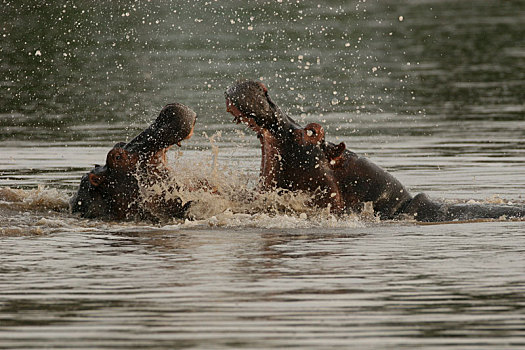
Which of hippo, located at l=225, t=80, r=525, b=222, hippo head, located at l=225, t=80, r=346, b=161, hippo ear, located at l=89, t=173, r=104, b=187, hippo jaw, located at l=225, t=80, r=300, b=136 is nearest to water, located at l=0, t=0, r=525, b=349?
hippo, located at l=225, t=80, r=525, b=222

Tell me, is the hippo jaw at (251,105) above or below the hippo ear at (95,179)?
above

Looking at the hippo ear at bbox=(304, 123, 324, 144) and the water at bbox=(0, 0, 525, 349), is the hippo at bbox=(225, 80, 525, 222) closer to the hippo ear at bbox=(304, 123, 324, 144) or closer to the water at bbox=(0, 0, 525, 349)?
the hippo ear at bbox=(304, 123, 324, 144)

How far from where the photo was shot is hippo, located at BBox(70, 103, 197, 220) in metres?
10.6

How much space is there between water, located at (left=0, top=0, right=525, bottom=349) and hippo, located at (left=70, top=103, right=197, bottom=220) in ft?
0.73

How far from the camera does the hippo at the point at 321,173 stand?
10.2 meters

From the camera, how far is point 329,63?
28656 millimetres

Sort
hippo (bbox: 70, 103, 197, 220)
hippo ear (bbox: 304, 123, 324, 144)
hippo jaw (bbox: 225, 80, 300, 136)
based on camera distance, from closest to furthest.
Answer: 1. hippo jaw (bbox: 225, 80, 300, 136)
2. hippo (bbox: 70, 103, 197, 220)
3. hippo ear (bbox: 304, 123, 324, 144)

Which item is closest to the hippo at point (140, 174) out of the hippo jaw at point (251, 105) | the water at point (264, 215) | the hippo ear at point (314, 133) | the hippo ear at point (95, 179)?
the hippo ear at point (95, 179)

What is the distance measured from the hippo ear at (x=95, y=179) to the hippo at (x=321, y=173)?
1.24 metres

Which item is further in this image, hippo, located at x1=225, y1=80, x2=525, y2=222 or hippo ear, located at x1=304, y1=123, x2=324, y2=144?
hippo ear, located at x1=304, y1=123, x2=324, y2=144

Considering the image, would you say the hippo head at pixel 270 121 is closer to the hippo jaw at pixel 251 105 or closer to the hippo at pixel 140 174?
the hippo jaw at pixel 251 105

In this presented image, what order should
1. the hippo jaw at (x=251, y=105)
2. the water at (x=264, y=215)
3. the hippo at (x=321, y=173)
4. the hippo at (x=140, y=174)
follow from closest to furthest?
the water at (x=264, y=215) → the hippo jaw at (x=251, y=105) → the hippo at (x=321, y=173) → the hippo at (x=140, y=174)

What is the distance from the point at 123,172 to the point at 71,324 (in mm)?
3536

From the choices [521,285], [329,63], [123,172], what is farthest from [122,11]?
[521,285]
